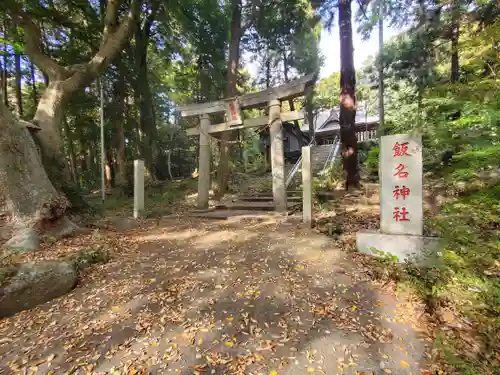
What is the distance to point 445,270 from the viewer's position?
3223 millimetres

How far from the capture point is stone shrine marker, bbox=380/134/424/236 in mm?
4090

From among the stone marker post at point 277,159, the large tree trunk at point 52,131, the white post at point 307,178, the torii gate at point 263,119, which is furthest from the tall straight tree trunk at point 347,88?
the large tree trunk at point 52,131

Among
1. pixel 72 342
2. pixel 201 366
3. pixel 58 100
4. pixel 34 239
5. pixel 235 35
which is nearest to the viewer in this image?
pixel 201 366

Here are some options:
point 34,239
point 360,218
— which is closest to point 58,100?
point 34,239

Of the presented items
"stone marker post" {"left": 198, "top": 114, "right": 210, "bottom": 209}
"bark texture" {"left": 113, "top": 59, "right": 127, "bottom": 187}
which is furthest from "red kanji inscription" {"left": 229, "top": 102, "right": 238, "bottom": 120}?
"bark texture" {"left": 113, "top": 59, "right": 127, "bottom": 187}

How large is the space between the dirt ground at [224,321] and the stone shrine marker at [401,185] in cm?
96

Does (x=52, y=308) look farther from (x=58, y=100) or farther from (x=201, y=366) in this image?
(x=58, y=100)

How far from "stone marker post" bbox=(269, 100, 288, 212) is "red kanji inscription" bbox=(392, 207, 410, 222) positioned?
153 inches

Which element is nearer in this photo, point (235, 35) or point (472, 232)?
point (472, 232)

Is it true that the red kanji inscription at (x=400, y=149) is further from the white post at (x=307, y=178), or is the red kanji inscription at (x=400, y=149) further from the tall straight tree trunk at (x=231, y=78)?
the tall straight tree trunk at (x=231, y=78)

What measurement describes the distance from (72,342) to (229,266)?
2.36 metres

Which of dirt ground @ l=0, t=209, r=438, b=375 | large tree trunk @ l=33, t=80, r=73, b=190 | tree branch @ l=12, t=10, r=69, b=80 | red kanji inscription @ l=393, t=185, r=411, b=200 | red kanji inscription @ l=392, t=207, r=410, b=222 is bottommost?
dirt ground @ l=0, t=209, r=438, b=375

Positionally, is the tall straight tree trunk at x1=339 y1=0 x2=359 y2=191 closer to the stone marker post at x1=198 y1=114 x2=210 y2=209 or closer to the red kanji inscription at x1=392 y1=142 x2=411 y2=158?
the red kanji inscription at x1=392 y1=142 x2=411 y2=158

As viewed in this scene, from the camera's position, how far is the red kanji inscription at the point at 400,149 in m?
4.15
